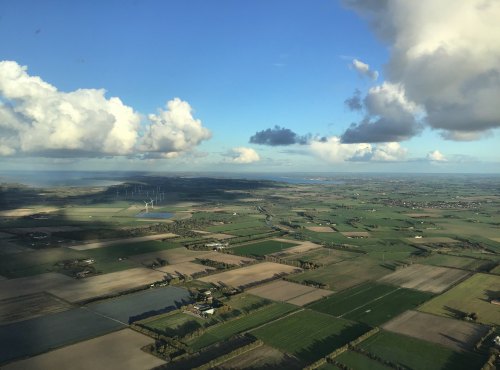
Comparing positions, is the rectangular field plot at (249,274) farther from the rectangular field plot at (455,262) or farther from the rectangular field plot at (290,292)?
the rectangular field plot at (455,262)

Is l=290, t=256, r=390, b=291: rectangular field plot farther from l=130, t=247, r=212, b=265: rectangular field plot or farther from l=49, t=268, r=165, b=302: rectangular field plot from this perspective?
l=130, t=247, r=212, b=265: rectangular field plot

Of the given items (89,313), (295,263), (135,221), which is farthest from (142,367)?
(135,221)

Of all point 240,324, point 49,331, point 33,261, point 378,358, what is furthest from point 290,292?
point 33,261

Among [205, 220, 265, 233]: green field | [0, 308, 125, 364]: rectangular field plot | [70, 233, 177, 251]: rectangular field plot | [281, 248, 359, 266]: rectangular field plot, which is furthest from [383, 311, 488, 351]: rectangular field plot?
[205, 220, 265, 233]: green field

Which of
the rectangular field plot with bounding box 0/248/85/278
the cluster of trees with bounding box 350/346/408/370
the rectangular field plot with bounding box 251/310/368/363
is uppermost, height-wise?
the cluster of trees with bounding box 350/346/408/370

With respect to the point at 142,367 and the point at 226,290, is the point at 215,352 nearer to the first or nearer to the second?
the point at 142,367

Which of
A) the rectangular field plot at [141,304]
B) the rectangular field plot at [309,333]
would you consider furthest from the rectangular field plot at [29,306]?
the rectangular field plot at [309,333]
